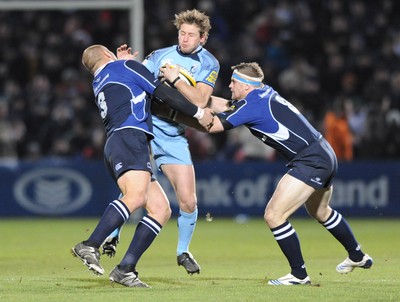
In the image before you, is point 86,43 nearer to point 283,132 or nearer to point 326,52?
point 326,52

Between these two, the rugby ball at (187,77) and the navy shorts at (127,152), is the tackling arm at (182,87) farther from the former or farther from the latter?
the navy shorts at (127,152)

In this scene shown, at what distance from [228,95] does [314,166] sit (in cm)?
1210

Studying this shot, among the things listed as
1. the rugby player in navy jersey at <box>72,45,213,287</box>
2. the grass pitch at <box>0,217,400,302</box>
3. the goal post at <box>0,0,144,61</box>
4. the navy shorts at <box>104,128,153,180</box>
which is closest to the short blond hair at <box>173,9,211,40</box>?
the rugby player in navy jersey at <box>72,45,213,287</box>

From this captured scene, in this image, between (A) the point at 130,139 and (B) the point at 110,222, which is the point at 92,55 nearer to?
(A) the point at 130,139

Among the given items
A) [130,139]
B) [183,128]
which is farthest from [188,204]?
[130,139]

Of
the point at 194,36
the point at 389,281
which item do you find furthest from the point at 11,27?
the point at 389,281

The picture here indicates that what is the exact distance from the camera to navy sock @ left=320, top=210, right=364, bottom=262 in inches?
405

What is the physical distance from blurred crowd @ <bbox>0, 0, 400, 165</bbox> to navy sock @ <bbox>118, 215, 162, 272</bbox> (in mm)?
10486

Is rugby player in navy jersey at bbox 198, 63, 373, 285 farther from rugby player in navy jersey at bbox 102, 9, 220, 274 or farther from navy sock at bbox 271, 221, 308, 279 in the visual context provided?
rugby player in navy jersey at bbox 102, 9, 220, 274

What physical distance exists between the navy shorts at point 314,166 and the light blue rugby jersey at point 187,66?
4.44 ft

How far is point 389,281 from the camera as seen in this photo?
991 cm

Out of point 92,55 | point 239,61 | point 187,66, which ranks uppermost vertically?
point 92,55

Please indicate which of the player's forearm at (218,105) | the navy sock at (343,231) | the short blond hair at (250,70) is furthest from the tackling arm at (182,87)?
the navy sock at (343,231)

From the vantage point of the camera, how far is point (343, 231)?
1033 centimetres
